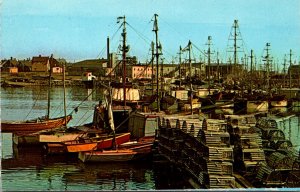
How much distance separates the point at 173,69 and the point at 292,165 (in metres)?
9.78

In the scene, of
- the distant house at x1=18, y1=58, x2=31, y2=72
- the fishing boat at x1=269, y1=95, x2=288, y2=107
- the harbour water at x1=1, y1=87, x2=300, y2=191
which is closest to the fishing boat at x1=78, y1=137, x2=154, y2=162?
the harbour water at x1=1, y1=87, x2=300, y2=191

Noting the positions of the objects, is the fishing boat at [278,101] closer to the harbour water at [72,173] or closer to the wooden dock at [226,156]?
the harbour water at [72,173]

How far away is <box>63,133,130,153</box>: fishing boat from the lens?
681cm

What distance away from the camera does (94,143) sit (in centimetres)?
684

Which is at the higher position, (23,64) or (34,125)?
(23,64)

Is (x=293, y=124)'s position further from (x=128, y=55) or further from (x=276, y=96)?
(x=128, y=55)

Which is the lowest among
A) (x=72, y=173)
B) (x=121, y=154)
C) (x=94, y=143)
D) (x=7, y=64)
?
(x=72, y=173)

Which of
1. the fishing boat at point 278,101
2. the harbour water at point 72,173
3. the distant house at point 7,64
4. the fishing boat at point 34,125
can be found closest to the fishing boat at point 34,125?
the fishing boat at point 34,125

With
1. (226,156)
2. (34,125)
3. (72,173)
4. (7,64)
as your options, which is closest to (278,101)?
(34,125)

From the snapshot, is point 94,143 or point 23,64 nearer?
point 23,64

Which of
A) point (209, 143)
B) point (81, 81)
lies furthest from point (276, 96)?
point (209, 143)

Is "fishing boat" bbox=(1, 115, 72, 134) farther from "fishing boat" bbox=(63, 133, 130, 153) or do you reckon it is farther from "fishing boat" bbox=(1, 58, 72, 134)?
→ "fishing boat" bbox=(63, 133, 130, 153)

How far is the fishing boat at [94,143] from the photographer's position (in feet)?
22.3

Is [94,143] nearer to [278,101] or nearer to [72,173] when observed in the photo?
[72,173]
